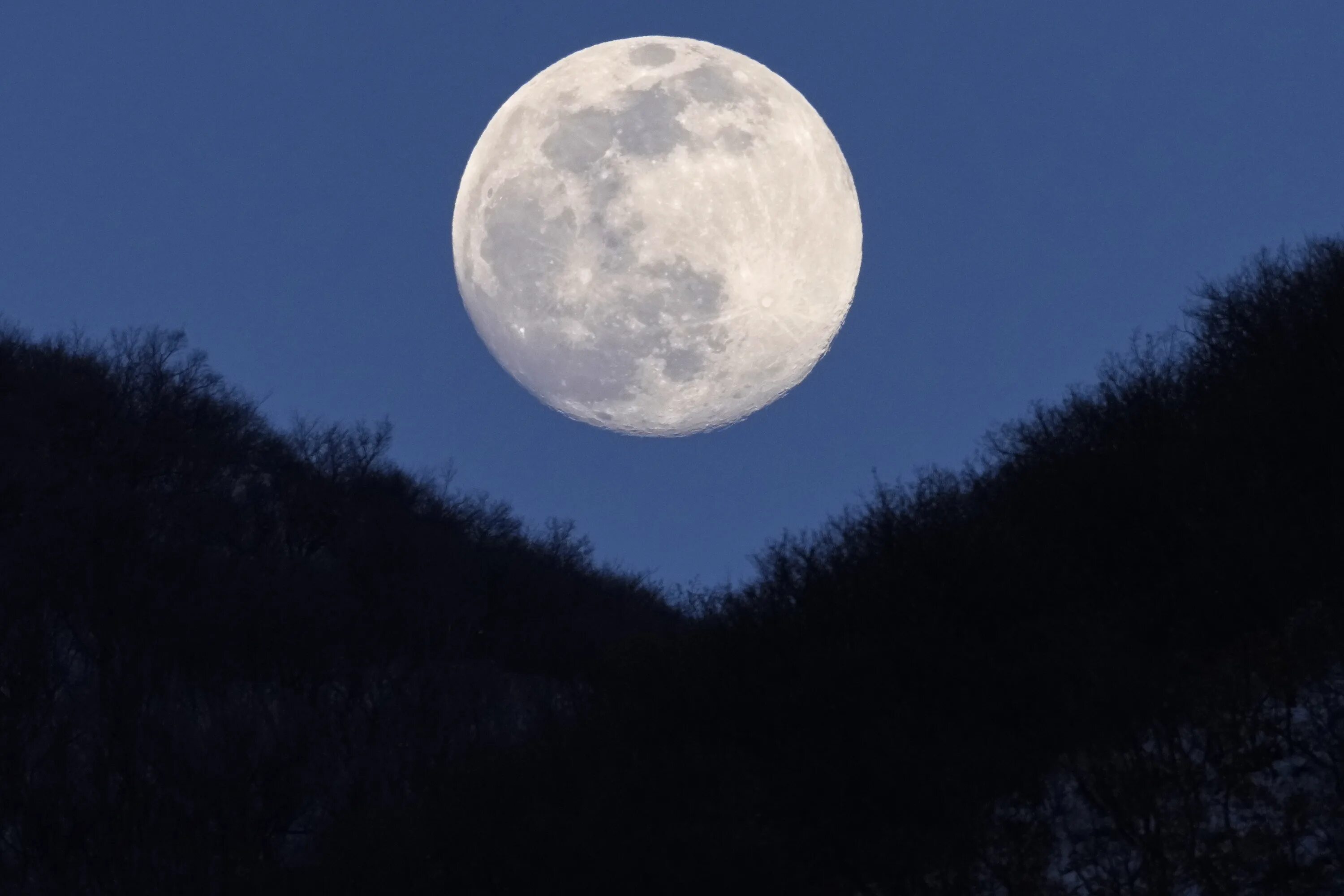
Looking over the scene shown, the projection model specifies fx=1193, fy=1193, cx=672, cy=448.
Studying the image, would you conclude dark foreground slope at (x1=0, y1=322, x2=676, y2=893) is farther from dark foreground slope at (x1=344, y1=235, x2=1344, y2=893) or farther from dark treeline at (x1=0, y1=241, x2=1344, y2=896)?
dark foreground slope at (x1=344, y1=235, x2=1344, y2=893)

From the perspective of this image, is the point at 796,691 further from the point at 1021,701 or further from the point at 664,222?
the point at 664,222

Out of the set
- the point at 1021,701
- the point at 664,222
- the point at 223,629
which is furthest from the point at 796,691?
the point at 223,629

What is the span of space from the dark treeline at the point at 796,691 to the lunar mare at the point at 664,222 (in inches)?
329

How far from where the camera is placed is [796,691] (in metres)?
26.8

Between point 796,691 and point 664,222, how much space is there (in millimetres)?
12581

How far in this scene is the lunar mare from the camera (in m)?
18.5

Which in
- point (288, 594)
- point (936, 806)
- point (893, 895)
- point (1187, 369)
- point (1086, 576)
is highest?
point (288, 594)

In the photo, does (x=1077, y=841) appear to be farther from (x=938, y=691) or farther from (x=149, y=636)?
(x=149, y=636)

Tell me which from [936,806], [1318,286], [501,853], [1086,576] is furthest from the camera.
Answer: [1318,286]

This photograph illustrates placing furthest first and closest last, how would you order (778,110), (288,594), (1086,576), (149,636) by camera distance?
(288,594) → (149,636) → (1086,576) → (778,110)

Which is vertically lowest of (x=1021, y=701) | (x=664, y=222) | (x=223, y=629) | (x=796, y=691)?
(x=1021, y=701)

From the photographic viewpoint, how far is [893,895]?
20219 millimetres

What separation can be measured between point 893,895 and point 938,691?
226 inches

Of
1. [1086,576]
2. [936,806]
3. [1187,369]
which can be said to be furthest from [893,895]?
[1187,369]
